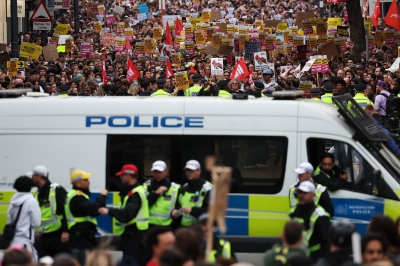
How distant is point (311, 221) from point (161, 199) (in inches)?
68.6

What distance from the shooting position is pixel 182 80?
69.2 ft

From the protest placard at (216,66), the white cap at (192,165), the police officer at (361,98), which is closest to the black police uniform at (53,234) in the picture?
the white cap at (192,165)

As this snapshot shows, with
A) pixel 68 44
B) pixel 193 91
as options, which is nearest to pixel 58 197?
pixel 193 91

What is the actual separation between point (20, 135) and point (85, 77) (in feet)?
42.9

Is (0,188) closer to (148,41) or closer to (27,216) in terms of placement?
(27,216)

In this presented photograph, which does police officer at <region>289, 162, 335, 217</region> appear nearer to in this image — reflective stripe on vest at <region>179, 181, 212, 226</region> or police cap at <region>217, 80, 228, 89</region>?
reflective stripe on vest at <region>179, 181, 212, 226</region>

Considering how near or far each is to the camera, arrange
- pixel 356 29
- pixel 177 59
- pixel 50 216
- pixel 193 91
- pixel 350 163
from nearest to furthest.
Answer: pixel 50 216 < pixel 350 163 < pixel 193 91 < pixel 177 59 < pixel 356 29

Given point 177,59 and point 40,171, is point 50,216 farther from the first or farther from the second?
point 177,59

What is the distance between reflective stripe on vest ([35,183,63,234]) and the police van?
2.13 ft

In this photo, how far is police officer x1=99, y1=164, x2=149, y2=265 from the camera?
10.3 metres

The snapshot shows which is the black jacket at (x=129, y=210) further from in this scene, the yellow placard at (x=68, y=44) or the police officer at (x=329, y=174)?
the yellow placard at (x=68, y=44)

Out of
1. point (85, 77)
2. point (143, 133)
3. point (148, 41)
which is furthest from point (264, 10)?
point (143, 133)

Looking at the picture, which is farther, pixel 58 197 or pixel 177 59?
pixel 177 59

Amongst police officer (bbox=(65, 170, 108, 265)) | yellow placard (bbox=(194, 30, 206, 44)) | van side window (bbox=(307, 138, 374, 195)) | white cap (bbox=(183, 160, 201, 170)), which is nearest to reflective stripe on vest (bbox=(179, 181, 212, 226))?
white cap (bbox=(183, 160, 201, 170))
